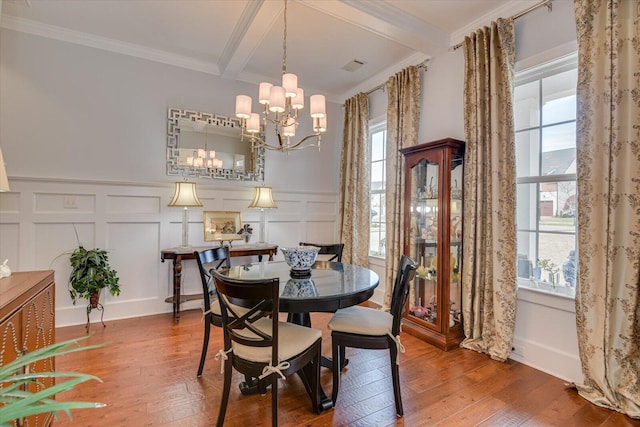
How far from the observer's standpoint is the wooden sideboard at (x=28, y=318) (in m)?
1.24

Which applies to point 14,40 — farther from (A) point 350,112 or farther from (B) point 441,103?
(B) point 441,103

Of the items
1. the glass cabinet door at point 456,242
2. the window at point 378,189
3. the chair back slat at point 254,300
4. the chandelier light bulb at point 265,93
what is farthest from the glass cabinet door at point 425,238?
the chair back slat at point 254,300

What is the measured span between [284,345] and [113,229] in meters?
2.77

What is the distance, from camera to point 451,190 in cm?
299

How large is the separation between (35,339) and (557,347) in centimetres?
336

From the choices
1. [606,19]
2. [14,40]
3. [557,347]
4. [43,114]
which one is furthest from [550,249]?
[14,40]

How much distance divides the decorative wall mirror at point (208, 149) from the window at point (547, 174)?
9.89 feet

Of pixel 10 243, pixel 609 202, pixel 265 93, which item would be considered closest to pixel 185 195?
pixel 10 243

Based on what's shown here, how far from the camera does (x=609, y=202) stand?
211 centimetres

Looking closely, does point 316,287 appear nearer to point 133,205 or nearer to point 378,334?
point 378,334

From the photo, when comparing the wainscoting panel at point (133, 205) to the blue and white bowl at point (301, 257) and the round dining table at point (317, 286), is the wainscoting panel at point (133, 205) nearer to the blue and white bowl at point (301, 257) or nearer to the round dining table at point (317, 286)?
the round dining table at point (317, 286)

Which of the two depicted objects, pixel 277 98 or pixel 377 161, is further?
pixel 377 161

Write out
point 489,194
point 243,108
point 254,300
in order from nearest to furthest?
point 254,300 → point 243,108 → point 489,194

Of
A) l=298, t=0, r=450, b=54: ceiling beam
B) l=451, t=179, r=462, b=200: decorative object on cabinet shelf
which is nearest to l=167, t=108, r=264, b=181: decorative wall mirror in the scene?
l=298, t=0, r=450, b=54: ceiling beam
